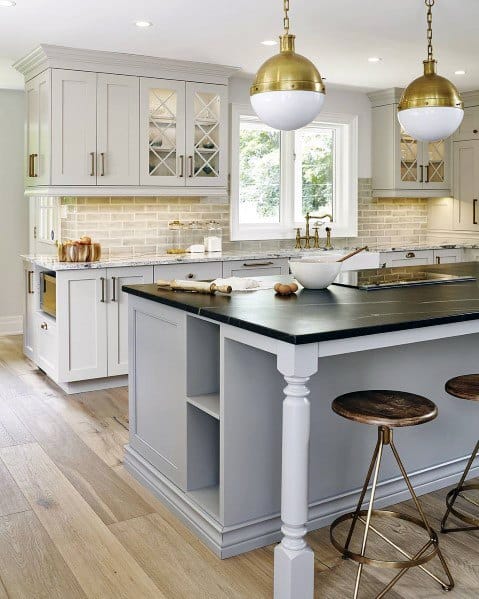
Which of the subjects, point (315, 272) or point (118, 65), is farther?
point (118, 65)

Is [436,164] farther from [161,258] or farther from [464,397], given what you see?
[464,397]

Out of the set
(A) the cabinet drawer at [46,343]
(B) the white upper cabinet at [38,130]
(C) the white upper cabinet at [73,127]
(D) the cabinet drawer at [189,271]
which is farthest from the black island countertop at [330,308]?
(B) the white upper cabinet at [38,130]

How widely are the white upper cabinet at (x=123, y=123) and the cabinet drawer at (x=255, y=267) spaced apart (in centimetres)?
69

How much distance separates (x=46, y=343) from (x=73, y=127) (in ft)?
5.37

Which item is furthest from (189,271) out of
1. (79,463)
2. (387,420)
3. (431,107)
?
(387,420)

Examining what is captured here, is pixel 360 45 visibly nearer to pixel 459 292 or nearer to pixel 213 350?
pixel 459 292

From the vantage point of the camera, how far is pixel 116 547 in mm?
2832

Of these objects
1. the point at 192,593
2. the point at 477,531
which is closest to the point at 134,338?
the point at 192,593

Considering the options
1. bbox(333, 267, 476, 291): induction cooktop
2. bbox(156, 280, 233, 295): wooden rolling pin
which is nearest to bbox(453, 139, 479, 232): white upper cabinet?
bbox(333, 267, 476, 291): induction cooktop

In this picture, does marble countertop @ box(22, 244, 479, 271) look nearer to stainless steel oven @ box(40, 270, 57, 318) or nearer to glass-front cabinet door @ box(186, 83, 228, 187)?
stainless steel oven @ box(40, 270, 57, 318)

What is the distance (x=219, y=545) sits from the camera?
9.07 ft

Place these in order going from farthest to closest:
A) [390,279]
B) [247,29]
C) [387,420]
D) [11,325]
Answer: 1. [11,325]
2. [247,29]
3. [390,279]
4. [387,420]

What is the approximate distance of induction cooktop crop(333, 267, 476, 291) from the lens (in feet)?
11.5

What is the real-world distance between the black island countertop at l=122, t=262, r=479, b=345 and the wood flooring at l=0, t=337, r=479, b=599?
926 mm
